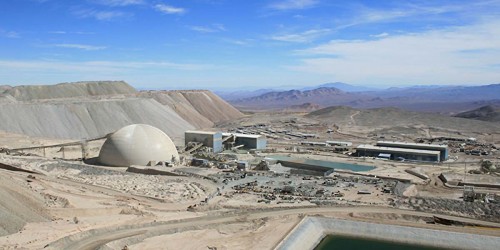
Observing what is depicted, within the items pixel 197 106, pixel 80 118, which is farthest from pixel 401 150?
pixel 197 106

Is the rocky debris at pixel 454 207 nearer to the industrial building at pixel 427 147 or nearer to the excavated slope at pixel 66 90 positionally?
the industrial building at pixel 427 147

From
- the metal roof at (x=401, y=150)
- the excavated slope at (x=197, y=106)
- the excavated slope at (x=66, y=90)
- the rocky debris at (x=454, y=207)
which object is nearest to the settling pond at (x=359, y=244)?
the rocky debris at (x=454, y=207)

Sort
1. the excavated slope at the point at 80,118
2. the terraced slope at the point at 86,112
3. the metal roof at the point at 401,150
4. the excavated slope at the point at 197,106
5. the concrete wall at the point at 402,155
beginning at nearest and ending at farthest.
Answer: the concrete wall at the point at 402,155 < the metal roof at the point at 401,150 < the excavated slope at the point at 80,118 < the terraced slope at the point at 86,112 < the excavated slope at the point at 197,106

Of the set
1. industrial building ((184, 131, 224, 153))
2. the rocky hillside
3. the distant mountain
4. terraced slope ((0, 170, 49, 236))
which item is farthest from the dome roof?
the distant mountain

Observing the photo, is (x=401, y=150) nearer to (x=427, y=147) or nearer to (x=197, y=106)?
(x=427, y=147)

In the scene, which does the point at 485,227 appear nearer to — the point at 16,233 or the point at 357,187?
the point at 357,187

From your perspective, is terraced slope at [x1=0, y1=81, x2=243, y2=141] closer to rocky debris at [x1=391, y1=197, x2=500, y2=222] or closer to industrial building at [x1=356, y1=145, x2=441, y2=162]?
industrial building at [x1=356, y1=145, x2=441, y2=162]
